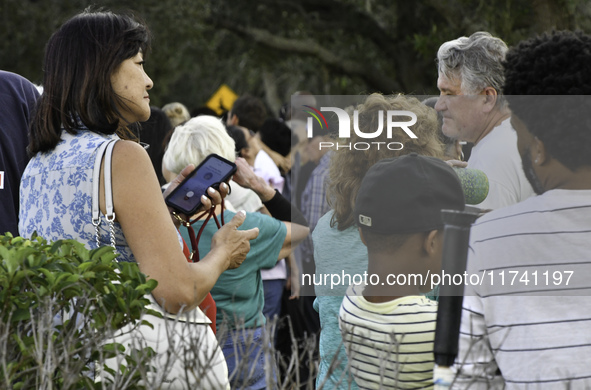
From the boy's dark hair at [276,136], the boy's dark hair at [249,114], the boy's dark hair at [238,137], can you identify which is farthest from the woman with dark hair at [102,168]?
the boy's dark hair at [249,114]

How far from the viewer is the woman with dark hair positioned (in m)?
2.32

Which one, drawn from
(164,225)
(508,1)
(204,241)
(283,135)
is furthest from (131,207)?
(508,1)

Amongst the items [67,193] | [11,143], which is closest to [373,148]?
[67,193]

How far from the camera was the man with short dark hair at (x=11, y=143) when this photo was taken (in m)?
3.27

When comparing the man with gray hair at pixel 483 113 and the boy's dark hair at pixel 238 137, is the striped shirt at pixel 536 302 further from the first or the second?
the boy's dark hair at pixel 238 137

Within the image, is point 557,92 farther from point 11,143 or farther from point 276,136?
point 276,136

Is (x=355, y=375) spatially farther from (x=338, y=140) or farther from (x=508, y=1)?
(x=508, y=1)

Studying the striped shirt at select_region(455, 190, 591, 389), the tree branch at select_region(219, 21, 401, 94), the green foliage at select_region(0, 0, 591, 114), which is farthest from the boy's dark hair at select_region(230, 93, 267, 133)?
the tree branch at select_region(219, 21, 401, 94)

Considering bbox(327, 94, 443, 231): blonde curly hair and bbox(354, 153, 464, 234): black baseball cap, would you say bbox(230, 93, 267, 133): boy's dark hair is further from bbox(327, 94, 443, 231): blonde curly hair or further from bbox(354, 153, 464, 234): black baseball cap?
bbox(354, 153, 464, 234): black baseball cap

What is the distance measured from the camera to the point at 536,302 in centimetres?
194

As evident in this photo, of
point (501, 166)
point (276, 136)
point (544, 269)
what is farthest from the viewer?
point (276, 136)

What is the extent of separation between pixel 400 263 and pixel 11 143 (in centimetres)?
188

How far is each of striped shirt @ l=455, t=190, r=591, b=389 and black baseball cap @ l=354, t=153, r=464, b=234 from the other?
196 mm

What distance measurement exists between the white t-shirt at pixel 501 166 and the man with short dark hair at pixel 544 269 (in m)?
0.09
